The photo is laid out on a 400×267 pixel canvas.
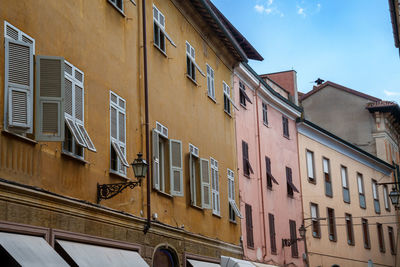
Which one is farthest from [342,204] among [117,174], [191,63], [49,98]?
[49,98]

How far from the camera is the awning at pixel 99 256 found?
41.0ft

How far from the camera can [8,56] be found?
36.9ft

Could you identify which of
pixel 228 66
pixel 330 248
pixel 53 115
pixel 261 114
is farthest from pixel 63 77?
pixel 330 248

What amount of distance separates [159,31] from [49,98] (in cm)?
749

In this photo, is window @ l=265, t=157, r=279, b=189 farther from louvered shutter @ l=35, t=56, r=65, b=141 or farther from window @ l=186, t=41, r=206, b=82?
louvered shutter @ l=35, t=56, r=65, b=141

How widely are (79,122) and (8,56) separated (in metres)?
2.35

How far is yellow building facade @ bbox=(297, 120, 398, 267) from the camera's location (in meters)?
33.7

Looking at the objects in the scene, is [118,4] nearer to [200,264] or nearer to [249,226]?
[200,264]

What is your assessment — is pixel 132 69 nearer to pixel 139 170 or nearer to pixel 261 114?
pixel 139 170

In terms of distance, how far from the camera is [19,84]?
37.2 feet

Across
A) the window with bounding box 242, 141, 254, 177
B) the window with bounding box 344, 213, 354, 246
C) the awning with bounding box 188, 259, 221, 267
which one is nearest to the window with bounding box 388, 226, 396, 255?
the window with bounding box 344, 213, 354, 246

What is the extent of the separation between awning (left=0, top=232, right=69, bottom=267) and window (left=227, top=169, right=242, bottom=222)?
12.2 metres

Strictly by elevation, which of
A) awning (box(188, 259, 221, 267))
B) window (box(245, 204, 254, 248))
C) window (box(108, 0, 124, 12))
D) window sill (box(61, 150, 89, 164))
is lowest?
awning (box(188, 259, 221, 267))

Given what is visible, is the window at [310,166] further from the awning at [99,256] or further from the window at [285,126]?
the awning at [99,256]
